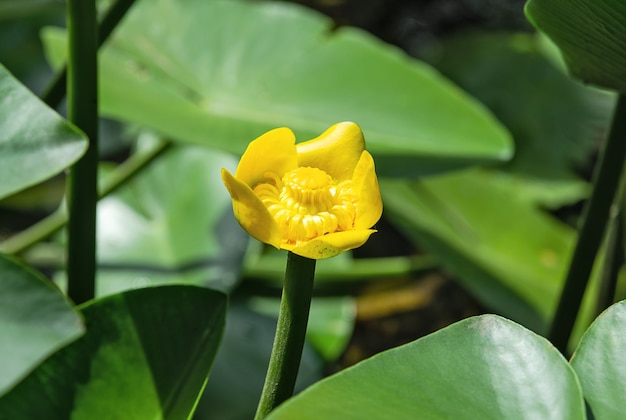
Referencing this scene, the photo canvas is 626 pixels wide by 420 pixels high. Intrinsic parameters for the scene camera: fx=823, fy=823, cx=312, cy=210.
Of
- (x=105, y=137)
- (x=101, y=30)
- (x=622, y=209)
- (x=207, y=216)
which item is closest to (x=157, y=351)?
(x=101, y=30)

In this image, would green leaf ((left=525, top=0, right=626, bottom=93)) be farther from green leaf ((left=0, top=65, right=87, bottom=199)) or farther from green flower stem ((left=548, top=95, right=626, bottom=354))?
green leaf ((left=0, top=65, right=87, bottom=199))

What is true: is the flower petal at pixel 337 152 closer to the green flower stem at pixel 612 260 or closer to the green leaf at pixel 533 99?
the green flower stem at pixel 612 260

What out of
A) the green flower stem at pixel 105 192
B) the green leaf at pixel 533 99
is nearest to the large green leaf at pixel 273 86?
the green flower stem at pixel 105 192

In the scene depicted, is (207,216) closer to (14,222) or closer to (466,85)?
(14,222)

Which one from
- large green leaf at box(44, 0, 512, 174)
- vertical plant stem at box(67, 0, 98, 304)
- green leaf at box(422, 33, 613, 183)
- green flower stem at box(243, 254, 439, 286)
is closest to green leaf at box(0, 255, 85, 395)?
vertical plant stem at box(67, 0, 98, 304)

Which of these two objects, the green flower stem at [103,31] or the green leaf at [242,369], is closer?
the green flower stem at [103,31]

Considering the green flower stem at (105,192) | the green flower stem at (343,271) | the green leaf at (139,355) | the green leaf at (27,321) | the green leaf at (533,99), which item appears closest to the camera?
the green leaf at (27,321)
